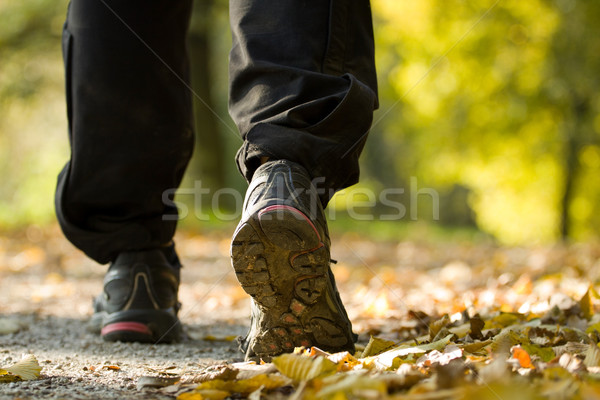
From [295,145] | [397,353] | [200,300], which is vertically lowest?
[200,300]

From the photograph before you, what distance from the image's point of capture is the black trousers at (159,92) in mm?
1452

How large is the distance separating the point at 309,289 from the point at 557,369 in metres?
0.53

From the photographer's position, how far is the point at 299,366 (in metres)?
1.07

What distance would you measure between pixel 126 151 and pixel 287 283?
0.82 m

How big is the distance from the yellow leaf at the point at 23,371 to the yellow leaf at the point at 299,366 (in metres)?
0.57

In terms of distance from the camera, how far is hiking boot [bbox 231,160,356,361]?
124 cm

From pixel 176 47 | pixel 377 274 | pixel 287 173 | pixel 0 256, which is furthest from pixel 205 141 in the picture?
pixel 287 173

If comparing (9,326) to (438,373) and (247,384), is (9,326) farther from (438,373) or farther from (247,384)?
(438,373)

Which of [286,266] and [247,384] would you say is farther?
[286,266]

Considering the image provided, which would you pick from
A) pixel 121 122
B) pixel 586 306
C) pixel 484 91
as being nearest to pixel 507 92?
pixel 484 91

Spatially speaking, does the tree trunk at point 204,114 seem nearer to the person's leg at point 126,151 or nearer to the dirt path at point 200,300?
the dirt path at point 200,300

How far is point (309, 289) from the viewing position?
4.35 feet

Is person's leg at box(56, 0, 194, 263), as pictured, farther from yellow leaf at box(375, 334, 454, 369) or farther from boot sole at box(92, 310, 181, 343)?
yellow leaf at box(375, 334, 454, 369)

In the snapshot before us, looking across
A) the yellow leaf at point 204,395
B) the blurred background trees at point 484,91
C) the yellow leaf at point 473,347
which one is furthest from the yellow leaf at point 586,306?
the blurred background trees at point 484,91
